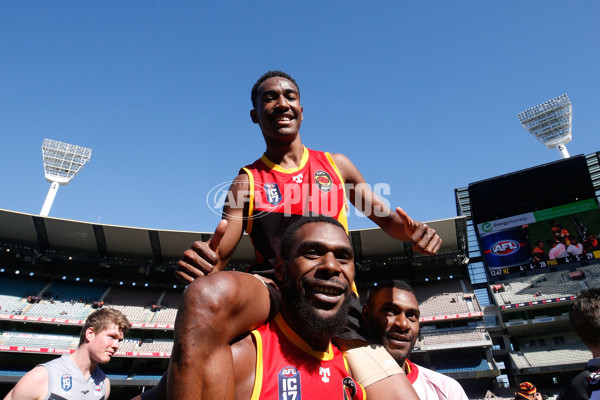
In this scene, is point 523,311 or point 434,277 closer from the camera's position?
point 523,311

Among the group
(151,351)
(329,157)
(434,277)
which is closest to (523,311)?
(434,277)

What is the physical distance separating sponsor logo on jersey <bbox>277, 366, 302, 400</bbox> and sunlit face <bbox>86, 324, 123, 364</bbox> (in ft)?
10.7

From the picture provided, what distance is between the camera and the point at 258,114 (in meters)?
3.04

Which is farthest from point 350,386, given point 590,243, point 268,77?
point 590,243

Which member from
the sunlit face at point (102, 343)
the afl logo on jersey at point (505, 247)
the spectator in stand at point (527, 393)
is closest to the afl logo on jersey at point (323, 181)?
the sunlit face at point (102, 343)

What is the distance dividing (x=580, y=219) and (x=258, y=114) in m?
32.2

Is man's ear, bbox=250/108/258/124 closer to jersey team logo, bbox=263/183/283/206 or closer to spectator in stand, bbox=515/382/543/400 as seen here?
jersey team logo, bbox=263/183/283/206

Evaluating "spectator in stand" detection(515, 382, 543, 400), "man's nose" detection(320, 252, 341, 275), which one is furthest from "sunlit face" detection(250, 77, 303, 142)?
"spectator in stand" detection(515, 382, 543, 400)

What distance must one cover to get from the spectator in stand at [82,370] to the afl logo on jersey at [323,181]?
2898 millimetres

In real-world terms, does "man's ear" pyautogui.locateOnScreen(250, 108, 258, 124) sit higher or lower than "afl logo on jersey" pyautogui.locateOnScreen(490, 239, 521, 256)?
lower

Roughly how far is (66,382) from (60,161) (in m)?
42.1

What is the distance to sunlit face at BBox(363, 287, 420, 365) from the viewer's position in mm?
3068

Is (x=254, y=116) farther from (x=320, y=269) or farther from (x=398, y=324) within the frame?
(x=398, y=324)

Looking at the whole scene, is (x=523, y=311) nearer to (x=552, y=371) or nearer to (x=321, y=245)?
(x=552, y=371)
